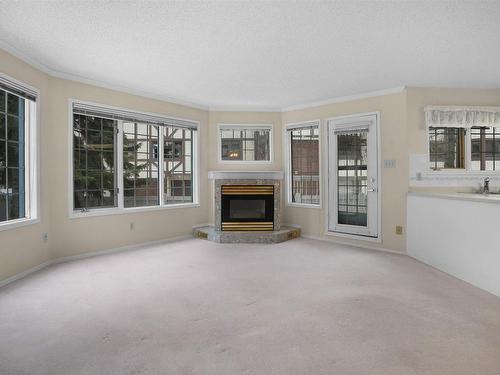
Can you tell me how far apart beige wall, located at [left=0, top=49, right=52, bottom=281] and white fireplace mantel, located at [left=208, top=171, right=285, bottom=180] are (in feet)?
8.16

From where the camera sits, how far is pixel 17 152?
11.7 ft

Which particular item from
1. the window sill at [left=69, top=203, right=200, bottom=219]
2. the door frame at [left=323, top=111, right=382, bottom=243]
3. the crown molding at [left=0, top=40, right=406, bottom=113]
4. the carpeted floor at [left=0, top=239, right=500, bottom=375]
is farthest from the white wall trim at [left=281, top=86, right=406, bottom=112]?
the window sill at [left=69, top=203, right=200, bottom=219]

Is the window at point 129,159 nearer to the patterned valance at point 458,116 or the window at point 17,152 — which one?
the window at point 17,152

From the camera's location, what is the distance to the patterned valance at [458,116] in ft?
14.7

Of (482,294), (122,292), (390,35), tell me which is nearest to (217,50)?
(390,35)

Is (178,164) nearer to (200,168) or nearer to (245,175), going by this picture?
(200,168)

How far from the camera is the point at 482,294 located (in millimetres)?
3012

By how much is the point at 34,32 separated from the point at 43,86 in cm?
109

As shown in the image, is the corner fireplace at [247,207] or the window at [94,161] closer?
the window at [94,161]

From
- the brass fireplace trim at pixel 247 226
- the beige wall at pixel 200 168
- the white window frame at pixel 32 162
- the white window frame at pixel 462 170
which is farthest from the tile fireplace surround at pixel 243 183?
the white window frame at pixel 32 162

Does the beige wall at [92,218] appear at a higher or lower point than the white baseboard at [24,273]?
higher

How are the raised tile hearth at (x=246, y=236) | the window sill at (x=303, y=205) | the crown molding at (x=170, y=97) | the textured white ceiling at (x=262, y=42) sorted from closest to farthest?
the textured white ceiling at (x=262, y=42), the crown molding at (x=170, y=97), the raised tile hearth at (x=246, y=236), the window sill at (x=303, y=205)

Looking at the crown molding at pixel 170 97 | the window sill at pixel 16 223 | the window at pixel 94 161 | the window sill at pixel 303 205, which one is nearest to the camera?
the window sill at pixel 16 223

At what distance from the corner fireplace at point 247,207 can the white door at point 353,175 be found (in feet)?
3.52
